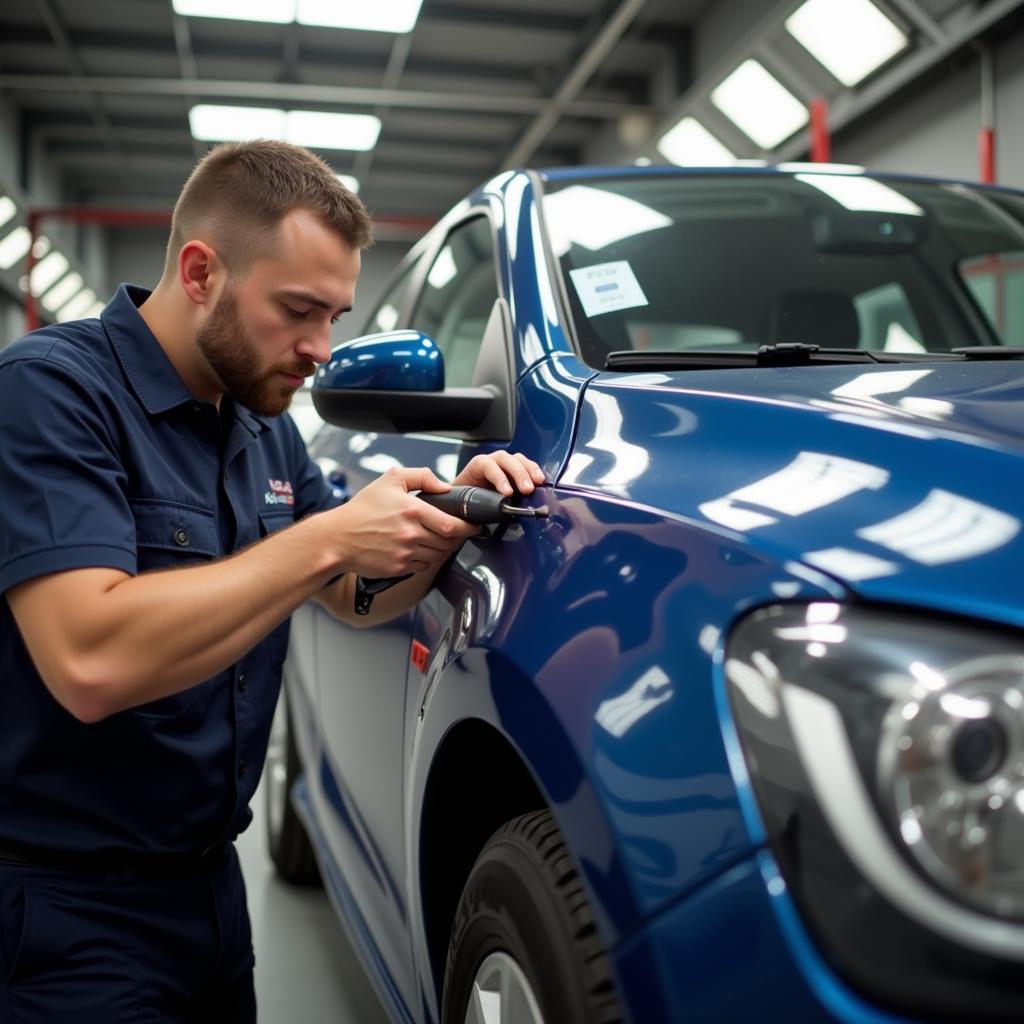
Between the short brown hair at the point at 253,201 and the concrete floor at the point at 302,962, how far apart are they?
1.35 meters

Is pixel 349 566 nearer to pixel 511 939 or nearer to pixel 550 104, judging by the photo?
pixel 511 939

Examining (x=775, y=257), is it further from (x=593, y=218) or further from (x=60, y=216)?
(x=60, y=216)

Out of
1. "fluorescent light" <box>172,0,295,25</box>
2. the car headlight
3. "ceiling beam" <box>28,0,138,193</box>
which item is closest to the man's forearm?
the car headlight

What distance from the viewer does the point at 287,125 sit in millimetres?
10219

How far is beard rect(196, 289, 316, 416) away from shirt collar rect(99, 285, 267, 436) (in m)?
0.05

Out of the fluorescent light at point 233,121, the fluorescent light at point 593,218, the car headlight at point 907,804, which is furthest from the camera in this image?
Answer: the fluorescent light at point 233,121

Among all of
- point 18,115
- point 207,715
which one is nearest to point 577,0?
point 18,115

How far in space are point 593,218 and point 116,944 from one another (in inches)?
44.1

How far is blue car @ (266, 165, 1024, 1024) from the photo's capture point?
2.24 feet

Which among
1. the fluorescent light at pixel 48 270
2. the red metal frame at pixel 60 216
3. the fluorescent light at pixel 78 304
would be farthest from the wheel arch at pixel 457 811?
the fluorescent light at pixel 78 304

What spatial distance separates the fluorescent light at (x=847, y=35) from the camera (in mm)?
6133

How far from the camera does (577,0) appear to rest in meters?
8.02

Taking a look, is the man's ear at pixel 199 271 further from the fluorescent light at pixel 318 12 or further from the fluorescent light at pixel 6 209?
the fluorescent light at pixel 6 209

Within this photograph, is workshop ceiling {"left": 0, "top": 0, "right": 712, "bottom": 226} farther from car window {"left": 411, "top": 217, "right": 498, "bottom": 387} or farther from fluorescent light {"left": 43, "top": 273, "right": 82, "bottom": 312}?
car window {"left": 411, "top": 217, "right": 498, "bottom": 387}
